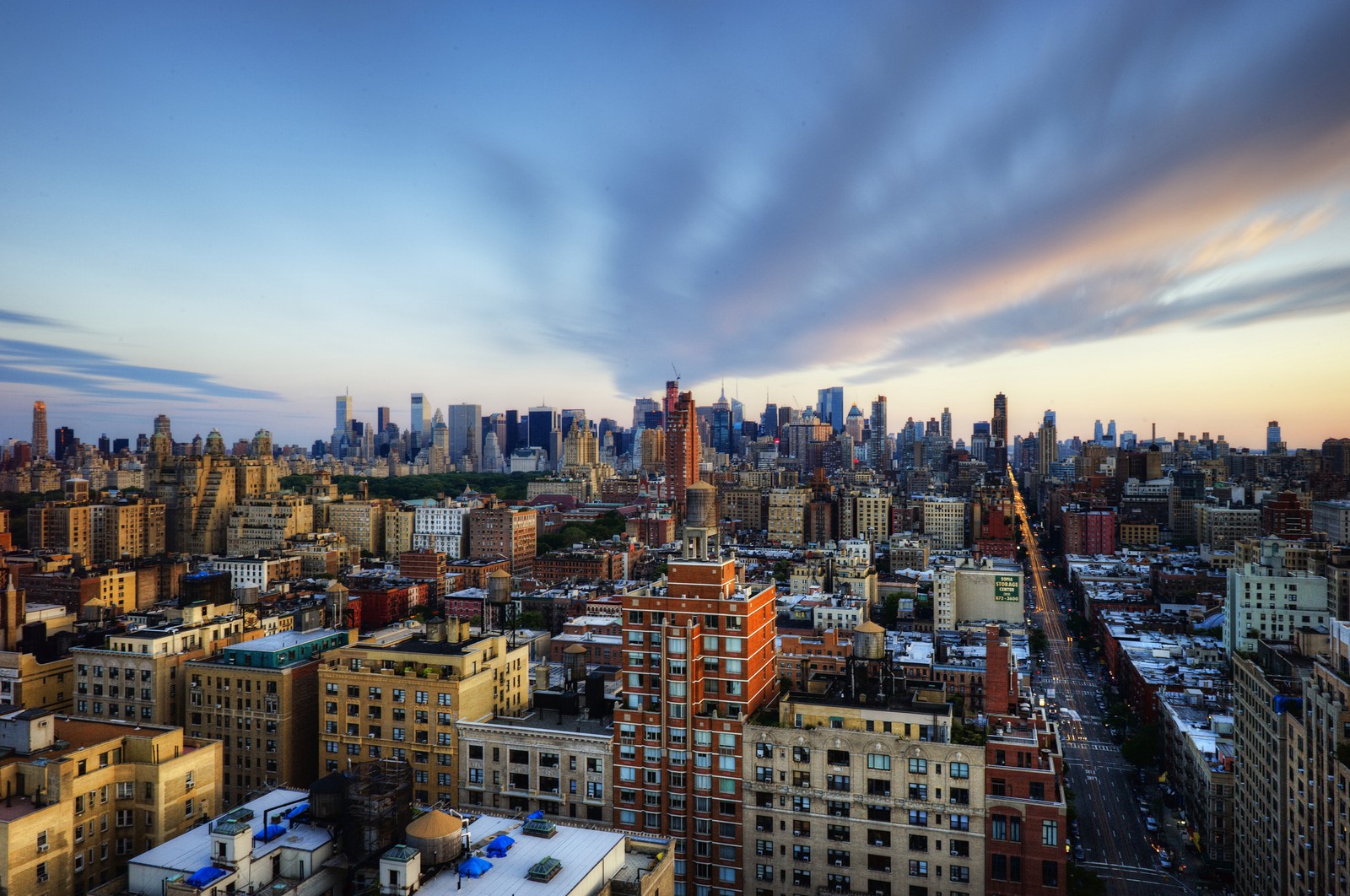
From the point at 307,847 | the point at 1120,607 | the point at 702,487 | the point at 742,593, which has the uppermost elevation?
the point at 702,487

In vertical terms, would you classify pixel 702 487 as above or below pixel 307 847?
above

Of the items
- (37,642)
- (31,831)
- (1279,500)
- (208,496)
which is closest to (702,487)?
(31,831)

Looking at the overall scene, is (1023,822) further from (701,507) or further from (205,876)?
(205,876)

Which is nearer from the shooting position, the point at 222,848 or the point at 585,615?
the point at 222,848

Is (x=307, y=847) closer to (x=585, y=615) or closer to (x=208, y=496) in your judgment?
(x=585, y=615)

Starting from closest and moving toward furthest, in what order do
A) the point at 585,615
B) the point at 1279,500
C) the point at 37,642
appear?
the point at 37,642 < the point at 585,615 < the point at 1279,500

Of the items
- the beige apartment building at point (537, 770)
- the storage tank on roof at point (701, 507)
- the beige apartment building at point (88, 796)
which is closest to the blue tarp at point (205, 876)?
the beige apartment building at point (88, 796)
